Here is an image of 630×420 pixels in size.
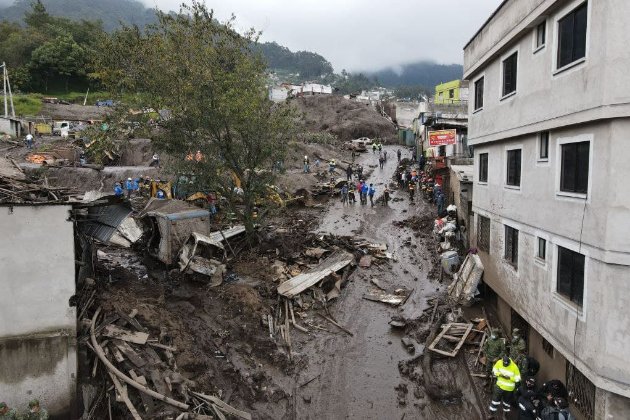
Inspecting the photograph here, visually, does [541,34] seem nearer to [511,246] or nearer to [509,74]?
[509,74]

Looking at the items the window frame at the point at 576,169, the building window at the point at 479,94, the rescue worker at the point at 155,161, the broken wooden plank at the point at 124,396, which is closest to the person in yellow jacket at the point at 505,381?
the window frame at the point at 576,169

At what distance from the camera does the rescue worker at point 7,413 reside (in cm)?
799

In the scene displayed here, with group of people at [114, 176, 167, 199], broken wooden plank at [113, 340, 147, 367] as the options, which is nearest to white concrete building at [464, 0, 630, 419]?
broken wooden plank at [113, 340, 147, 367]

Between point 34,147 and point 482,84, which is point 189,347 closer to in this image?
point 482,84

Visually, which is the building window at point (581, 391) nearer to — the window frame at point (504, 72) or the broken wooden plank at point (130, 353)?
the window frame at point (504, 72)

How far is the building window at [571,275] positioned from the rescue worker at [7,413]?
37.3ft

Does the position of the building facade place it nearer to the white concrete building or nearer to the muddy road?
the muddy road

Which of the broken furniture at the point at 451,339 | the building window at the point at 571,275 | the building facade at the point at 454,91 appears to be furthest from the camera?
the building facade at the point at 454,91

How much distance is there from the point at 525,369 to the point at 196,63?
1562cm

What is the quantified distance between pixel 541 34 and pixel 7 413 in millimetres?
14486

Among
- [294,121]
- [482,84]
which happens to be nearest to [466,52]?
[482,84]

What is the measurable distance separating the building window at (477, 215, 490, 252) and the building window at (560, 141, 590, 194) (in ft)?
19.3

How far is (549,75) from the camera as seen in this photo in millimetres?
10109

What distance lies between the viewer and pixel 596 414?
8.39 metres
